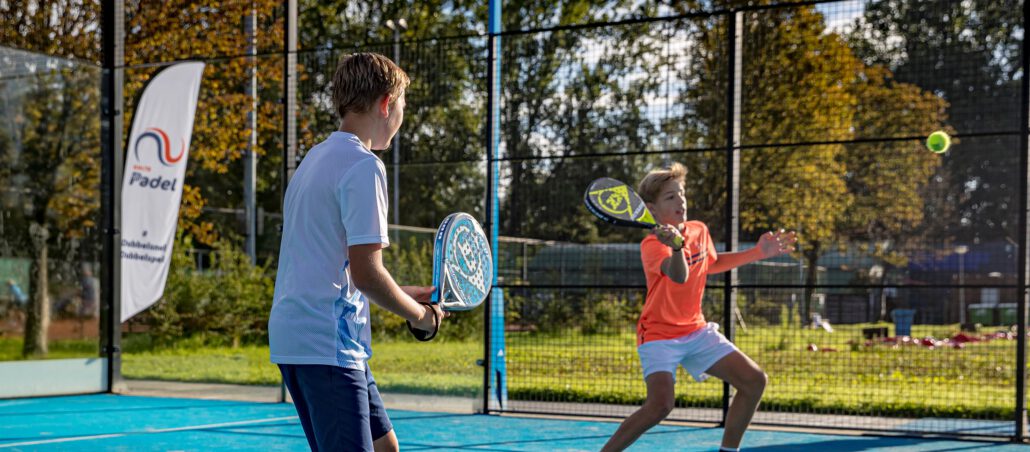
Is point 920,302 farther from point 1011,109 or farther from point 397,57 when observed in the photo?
point 397,57

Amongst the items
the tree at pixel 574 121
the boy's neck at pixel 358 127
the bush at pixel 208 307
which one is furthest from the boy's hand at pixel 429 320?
the bush at pixel 208 307

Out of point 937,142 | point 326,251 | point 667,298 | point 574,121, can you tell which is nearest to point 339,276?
point 326,251

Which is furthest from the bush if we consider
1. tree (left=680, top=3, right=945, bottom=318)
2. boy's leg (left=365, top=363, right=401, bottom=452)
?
boy's leg (left=365, top=363, right=401, bottom=452)

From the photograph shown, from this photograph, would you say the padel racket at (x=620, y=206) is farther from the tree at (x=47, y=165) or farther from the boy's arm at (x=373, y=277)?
the tree at (x=47, y=165)

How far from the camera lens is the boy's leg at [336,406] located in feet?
9.39

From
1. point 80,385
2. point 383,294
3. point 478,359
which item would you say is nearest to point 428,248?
point 478,359

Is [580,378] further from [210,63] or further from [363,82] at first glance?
[363,82]

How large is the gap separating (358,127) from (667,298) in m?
2.57

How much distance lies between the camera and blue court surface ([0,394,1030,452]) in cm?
677

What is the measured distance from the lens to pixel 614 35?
30.5ft

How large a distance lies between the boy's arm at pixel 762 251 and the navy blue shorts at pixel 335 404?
2960 mm

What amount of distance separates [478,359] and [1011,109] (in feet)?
40.7

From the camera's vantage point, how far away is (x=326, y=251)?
2914 millimetres

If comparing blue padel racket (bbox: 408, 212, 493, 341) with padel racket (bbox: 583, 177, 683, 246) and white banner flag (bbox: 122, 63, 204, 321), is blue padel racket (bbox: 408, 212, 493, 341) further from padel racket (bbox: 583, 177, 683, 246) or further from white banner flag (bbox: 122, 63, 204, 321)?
white banner flag (bbox: 122, 63, 204, 321)
